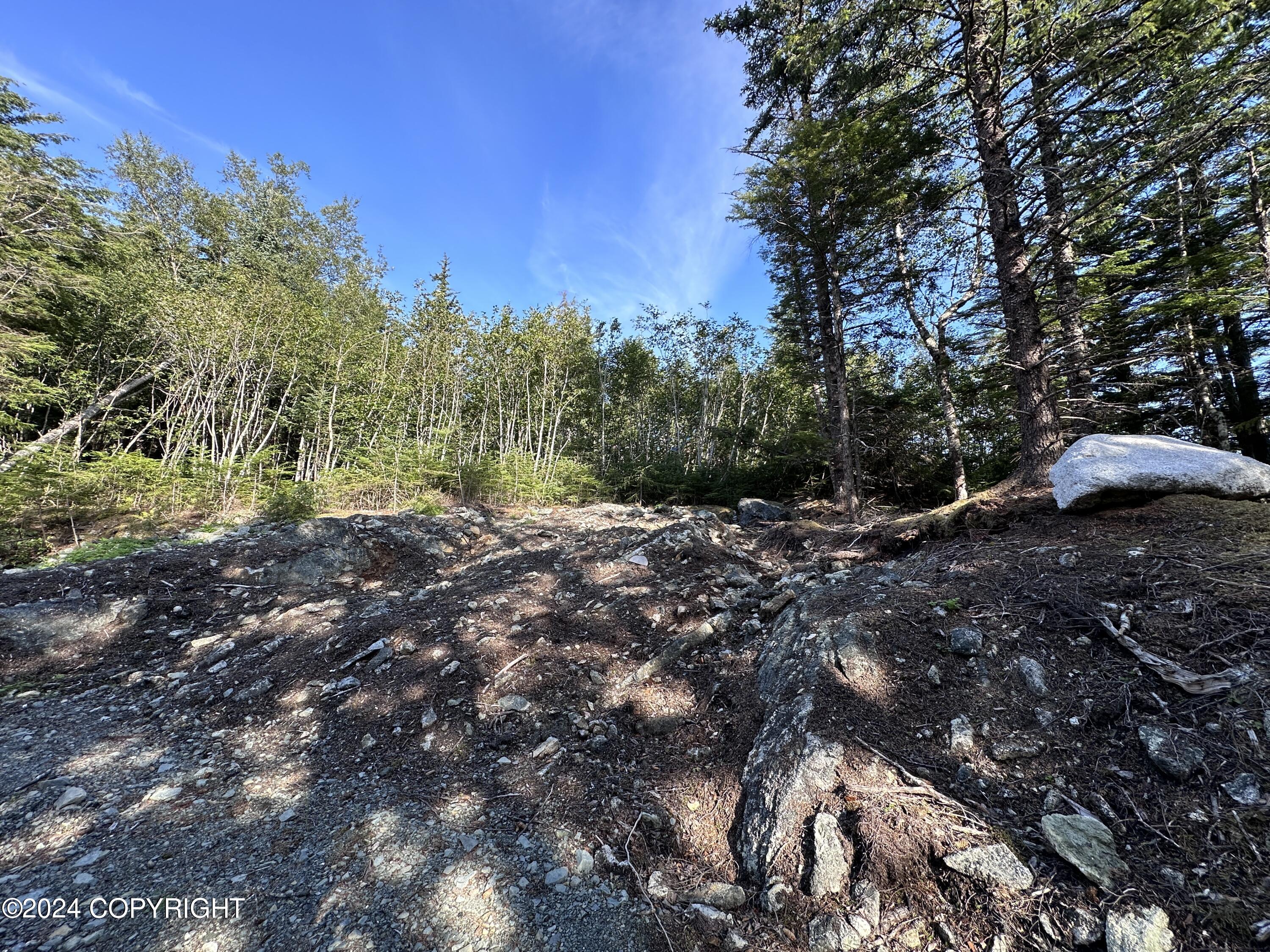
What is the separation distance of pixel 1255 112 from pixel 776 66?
27.9ft

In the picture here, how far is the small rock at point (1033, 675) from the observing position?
1.97 metres

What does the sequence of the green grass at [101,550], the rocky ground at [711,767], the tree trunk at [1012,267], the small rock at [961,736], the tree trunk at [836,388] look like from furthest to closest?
→ the tree trunk at [836,388] < the green grass at [101,550] < the tree trunk at [1012,267] < the small rock at [961,736] < the rocky ground at [711,767]

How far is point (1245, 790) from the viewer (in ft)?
4.54

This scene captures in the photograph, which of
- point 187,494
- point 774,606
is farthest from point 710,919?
point 187,494

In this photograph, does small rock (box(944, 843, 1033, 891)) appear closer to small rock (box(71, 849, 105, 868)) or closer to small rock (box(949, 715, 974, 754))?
small rock (box(949, 715, 974, 754))

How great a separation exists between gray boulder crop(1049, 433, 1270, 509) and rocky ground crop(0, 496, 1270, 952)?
0.18m

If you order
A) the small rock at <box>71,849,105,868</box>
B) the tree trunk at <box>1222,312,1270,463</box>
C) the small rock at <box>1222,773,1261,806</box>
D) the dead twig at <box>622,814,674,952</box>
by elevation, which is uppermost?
the tree trunk at <box>1222,312,1270,463</box>

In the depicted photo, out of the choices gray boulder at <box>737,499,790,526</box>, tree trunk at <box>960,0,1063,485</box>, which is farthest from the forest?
gray boulder at <box>737,499,790,526</box>

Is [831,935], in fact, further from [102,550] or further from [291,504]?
[291,504]

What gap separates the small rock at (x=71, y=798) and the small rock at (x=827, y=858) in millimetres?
3566

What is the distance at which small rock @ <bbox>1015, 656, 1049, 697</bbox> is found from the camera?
1967 mm

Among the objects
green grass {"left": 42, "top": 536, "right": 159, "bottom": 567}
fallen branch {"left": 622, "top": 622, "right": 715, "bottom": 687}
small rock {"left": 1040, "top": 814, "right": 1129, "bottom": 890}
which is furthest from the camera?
green grass {"left": 42, "top": 536, "right": 159, "bottom": 567}

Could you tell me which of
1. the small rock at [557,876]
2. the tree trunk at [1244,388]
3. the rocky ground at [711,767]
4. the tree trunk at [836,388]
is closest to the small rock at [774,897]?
the rocky ground at [711,767]

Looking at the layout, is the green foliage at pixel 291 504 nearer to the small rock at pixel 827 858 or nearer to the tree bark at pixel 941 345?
the small rock at pixel 827 858
